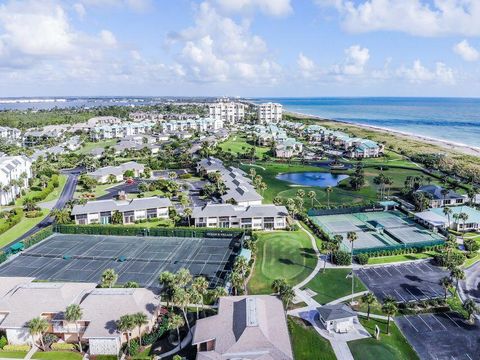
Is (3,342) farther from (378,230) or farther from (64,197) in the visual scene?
(378,230)

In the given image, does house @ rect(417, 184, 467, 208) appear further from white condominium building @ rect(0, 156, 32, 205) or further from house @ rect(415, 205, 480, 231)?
white condominium building @ rect(0, 156, 32, 205)

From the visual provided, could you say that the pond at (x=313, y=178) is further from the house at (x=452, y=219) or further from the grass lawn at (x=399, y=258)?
the grass lawn at (x=399, y=258)

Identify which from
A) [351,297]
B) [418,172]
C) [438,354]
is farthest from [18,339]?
[418,172]

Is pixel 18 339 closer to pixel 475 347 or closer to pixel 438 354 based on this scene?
pixel 438 354

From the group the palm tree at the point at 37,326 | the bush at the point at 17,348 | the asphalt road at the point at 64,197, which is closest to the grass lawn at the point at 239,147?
the asphalt road at the point at 64,197

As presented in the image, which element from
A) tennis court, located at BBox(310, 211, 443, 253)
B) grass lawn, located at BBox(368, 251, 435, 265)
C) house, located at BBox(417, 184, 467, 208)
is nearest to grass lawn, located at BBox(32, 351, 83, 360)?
grass lawn, located at BBox(368, 251, 435, 265)
